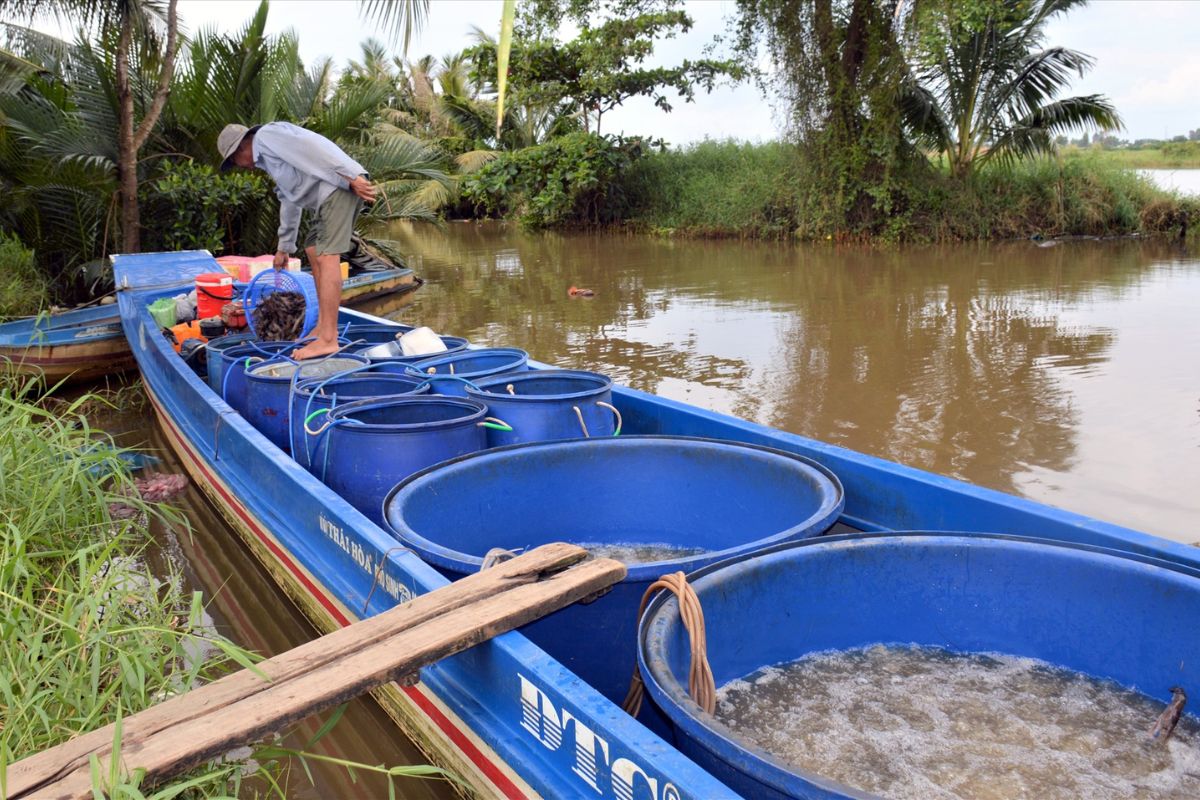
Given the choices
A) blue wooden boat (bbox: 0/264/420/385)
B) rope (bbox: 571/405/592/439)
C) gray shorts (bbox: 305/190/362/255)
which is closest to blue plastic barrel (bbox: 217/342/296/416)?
gray shorts (bbox: 305/190/362/255)

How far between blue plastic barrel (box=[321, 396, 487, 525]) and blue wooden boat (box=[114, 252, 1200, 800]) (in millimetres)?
160

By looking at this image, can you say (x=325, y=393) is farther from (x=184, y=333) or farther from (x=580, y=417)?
(x=184, y=333)

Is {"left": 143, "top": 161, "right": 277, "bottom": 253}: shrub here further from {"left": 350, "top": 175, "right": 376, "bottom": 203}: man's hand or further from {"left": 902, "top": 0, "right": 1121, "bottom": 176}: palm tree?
{"left": 902, "top": 0, "right": 1121, "bottom": 176}: palm tree

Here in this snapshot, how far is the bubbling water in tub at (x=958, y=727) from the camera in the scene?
1.96 m

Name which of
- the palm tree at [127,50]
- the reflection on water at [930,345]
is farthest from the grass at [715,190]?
the palm tree at [127,50]

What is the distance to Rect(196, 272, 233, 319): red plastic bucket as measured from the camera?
20.6 feet

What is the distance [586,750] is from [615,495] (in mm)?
1647

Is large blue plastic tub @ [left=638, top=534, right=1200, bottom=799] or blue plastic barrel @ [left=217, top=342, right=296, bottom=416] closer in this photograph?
large blue plastic tub @ [left=638, top=534, right=1200, bottom=799]

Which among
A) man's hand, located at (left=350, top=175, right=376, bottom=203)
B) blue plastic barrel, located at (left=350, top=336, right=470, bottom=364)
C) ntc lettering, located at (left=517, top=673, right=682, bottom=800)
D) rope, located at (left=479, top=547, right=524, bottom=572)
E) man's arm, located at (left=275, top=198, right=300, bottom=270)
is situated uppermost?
man's hand, located at (left=350, top=175, right=376, bottom=203)

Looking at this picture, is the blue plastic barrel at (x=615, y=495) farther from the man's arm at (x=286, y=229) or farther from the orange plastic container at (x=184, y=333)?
the orange plastic container at (x=184, y=333)

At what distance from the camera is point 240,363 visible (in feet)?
15.7

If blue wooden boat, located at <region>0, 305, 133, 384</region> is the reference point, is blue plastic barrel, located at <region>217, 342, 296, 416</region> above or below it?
above

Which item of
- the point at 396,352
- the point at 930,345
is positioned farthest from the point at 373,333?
the point at 930,345

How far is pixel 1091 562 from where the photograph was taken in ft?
7.16
